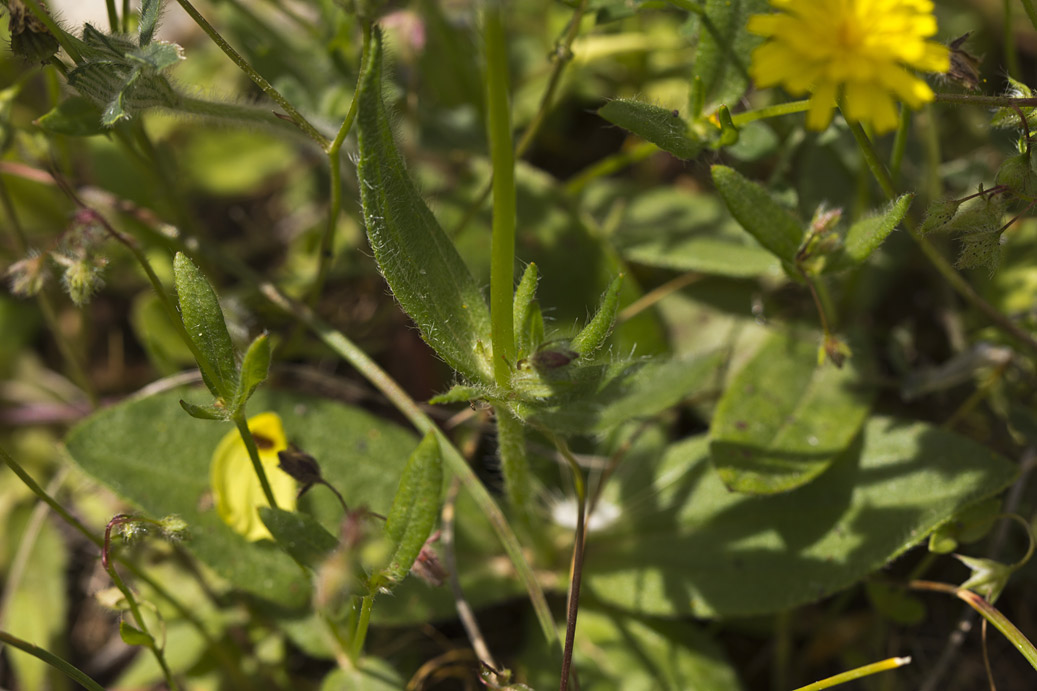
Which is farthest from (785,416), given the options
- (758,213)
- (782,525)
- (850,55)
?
(850,55)

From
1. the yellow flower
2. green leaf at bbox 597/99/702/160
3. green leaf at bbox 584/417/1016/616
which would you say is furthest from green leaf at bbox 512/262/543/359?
green leaf at bbox 584/417/1016/616

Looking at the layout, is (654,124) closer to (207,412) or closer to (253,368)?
(253,368)

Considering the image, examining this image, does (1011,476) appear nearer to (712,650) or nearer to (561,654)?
(712,650)

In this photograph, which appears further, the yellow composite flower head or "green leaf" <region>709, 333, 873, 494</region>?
"green leaf" <region>709, 333, 873, 494</region>

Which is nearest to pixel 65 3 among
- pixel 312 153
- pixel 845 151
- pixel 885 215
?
pixel 312 153

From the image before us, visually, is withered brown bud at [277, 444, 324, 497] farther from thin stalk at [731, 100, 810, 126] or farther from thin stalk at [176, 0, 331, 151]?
thin stalk at [731, 100, 810, 126]

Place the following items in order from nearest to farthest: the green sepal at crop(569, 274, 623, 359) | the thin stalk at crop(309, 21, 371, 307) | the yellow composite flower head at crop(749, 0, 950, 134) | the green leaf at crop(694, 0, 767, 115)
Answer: the yellow composite flower head at crop(749, 0, 950, 134)
the thin stalk at crop(309, 21, 371, 307)
the green sepal at crop(569, 274, 623, 359)
the green leaf at crop(694, 0, 767, 115)
